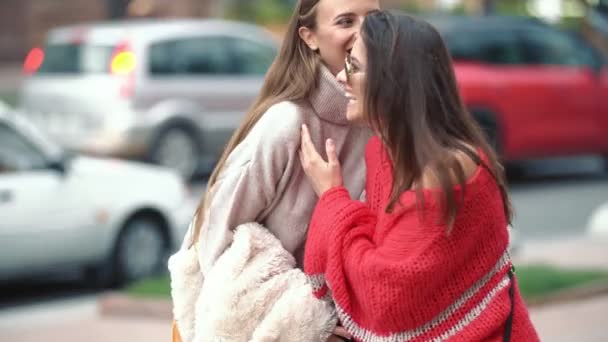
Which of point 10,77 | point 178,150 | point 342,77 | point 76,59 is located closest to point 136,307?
point 342,77

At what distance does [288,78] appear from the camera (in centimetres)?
329

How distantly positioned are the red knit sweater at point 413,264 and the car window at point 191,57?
11668 millimetres

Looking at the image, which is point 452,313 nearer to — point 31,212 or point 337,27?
point 337,27

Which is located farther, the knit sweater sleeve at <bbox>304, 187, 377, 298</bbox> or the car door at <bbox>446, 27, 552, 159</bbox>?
the car door at <bbox>446, 27, 552, 159</bbox>

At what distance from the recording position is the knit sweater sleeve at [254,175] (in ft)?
10.4

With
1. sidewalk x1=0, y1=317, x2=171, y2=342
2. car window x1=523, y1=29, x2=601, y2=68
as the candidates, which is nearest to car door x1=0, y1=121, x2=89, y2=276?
sidewalk x1=0, y1=317, x2=171, y2=342

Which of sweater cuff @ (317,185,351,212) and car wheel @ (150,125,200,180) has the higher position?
sweater cuff @ (317,185,351,212)

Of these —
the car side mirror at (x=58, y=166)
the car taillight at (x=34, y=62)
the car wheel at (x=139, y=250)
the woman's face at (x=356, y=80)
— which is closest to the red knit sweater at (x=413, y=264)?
the woman's face at (x=356, y=80)

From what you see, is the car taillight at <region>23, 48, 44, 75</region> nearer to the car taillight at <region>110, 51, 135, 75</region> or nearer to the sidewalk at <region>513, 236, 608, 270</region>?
the car taillight at <region>110, 51, 135, 75</region>

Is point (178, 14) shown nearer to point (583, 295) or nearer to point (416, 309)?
point (583, 295)

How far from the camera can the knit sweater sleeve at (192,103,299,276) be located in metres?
3.18

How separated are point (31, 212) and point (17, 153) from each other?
0.48 meters

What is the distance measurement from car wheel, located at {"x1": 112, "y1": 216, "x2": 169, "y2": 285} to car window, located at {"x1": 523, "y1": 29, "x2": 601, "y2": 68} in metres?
6.79

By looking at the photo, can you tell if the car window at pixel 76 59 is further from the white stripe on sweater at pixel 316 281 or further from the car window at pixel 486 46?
the white stripe on sweater at pixel 316 281
